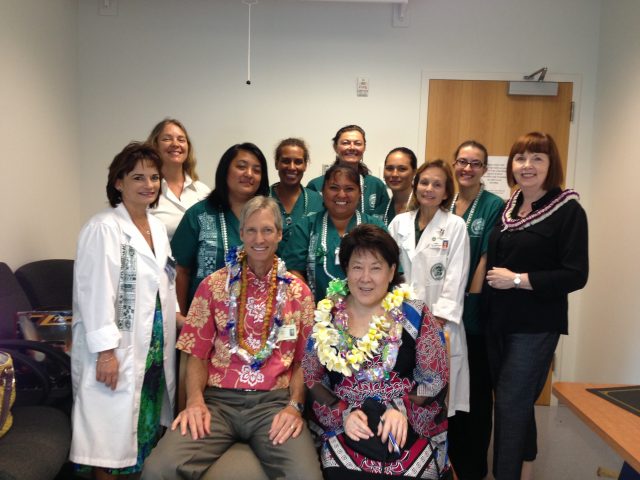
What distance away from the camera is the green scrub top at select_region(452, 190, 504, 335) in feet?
7.95

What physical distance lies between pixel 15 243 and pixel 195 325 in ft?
4.84

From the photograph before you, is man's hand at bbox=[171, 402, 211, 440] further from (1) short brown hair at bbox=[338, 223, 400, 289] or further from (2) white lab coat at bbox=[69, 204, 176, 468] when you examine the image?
(1) short brown hair at bbox=[338, 223, 400, 289]

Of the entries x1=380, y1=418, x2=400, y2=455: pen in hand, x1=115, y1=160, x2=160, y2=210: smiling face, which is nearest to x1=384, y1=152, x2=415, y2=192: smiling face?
x1=115, y1=160, x2=160, y2=210: smiling face

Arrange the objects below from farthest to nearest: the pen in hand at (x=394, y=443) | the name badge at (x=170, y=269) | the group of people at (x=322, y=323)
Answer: the name badge at (x=170, y=269) → the group of people at (x=322, y=323) → the pen in hand at (x=394, y=443)

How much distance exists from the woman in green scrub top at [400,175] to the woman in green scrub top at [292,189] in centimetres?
45

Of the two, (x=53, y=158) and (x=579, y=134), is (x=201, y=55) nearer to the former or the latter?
(x=53, y=158)

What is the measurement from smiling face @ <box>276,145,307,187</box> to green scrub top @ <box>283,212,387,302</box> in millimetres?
455

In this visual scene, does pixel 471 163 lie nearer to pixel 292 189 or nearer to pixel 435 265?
pixel 435 265

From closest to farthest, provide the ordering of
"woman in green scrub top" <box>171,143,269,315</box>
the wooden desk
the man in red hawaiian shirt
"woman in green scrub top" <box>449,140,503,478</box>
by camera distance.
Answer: the wooden desk → the man in red hawaiian shirt → "woman in green scrub top" <box>171,143,269,315</box> → "woman in green scrub top" <box>449,140,503,478</box>

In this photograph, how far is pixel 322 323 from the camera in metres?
1.78

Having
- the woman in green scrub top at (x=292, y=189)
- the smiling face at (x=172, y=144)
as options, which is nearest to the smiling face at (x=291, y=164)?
the woman in green scrub top at (x=292, y=189)

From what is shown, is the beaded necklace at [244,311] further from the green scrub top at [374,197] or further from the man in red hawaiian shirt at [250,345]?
the green scrub top at [374,197]

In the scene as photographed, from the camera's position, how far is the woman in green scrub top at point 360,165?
300 cm

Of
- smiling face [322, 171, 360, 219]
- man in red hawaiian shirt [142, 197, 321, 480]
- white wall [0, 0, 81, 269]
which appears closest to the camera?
man in red hawaiian shirt [142, 197, 321, 480]
